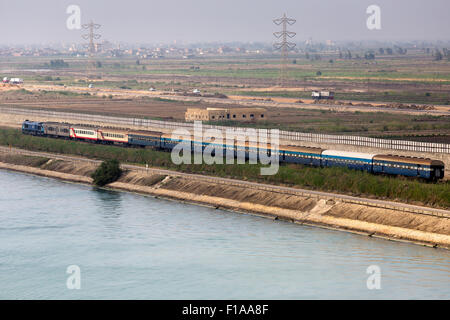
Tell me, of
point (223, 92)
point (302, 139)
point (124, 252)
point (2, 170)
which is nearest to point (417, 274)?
point (124, 252)

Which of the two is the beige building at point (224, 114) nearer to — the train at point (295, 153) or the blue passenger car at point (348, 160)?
the train at point (295, 153)

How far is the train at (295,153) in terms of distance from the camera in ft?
217

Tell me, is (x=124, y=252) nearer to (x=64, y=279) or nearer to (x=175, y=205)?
(x=64, y=279)

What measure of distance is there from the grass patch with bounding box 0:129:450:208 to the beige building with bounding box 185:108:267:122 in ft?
92.0

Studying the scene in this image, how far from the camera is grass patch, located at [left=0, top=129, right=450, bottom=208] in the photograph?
61750 millimetres

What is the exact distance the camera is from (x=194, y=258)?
169ft

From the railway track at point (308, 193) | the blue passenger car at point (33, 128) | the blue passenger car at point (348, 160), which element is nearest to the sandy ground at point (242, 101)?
the blue passenger car at point (33, 128)

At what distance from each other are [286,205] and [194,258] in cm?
1559

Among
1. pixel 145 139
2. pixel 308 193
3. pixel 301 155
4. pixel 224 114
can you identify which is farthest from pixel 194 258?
pixel 224 114

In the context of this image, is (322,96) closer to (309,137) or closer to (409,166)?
(309,137)

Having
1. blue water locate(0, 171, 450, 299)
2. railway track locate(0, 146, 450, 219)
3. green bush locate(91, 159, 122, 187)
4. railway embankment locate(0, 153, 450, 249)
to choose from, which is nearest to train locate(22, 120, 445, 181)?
railway track locate(0, 146, 450, 219)

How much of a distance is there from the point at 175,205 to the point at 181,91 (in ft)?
391

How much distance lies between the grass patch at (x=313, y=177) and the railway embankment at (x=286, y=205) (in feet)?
11.4
